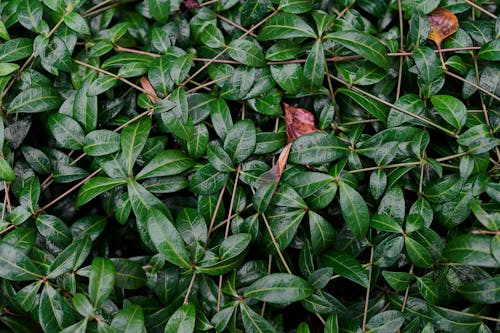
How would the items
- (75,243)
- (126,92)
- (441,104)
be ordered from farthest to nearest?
1. (126,92)
2. (441,104)
3. (75,243)

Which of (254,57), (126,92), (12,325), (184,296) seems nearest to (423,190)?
(254,57)

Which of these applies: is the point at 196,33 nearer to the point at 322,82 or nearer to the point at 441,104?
the point at 322,82

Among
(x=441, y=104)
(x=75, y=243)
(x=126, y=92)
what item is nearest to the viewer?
(x=75, y=243)

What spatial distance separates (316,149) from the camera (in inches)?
53.1

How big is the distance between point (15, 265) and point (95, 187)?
258mm

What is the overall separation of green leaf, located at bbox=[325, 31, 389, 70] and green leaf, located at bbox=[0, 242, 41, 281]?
92cm

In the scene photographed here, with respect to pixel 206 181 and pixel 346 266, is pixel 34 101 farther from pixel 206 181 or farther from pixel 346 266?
pixel 346 266

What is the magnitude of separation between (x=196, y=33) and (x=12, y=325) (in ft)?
2.99

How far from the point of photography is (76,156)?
1476 mm

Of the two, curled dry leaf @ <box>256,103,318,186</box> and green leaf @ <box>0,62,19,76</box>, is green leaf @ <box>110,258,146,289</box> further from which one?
green leaf @ <box>0,62,19,76</box>

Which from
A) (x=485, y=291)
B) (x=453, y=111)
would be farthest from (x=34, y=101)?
(x=485, y=291)

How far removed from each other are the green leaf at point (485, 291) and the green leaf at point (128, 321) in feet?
2.51

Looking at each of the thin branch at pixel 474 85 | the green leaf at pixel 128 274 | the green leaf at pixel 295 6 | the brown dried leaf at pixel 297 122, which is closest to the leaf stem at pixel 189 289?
the green leaf at pixel 128 274

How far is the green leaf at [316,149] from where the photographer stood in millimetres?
1344
